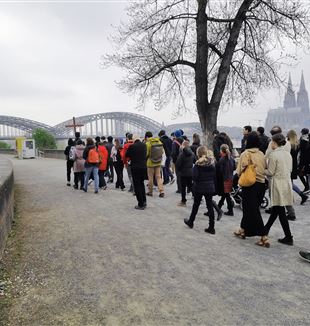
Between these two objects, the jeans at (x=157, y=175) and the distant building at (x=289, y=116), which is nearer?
the jeans at (x=157, y=175)

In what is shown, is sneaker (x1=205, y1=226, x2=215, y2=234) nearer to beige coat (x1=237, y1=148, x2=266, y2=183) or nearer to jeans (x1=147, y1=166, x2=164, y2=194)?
beige coat (x1=237, y1=148, x2=266, y2=183)

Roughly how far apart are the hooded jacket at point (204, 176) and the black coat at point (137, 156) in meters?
2.17

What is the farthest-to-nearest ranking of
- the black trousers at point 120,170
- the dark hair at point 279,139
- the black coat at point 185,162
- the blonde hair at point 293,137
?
1. the black trousers at point 120,170
2. the black coat at point 185,162
3. the blonde hair at point 293,137
4. the dark hair at point 279,139

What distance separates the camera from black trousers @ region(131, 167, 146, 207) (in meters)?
7.83

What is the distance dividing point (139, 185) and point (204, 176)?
2167mm

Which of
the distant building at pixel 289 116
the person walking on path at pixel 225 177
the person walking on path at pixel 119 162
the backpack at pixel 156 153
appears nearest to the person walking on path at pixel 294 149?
the person walking on path at pixel 225 177

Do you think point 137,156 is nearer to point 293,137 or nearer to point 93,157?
point 93,157

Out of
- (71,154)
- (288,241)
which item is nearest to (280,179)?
(288,241)

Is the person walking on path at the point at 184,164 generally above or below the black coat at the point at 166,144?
below

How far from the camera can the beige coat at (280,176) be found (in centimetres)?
524

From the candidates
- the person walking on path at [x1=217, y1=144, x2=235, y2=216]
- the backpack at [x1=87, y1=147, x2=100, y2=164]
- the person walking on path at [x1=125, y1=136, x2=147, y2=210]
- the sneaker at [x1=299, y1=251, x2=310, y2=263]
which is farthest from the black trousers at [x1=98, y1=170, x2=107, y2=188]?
the sneaker at [x1=299, y1=251, x2=310, y2=263]

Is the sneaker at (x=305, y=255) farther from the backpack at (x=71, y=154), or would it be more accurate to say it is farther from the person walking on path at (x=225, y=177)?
the backpack at (x=71, y=154)

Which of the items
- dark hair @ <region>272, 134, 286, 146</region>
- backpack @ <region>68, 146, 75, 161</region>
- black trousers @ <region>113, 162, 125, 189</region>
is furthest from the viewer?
black trousers @ <region>113, 162, 125, 189</region>

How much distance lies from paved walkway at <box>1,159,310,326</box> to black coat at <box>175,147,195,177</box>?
176cm
